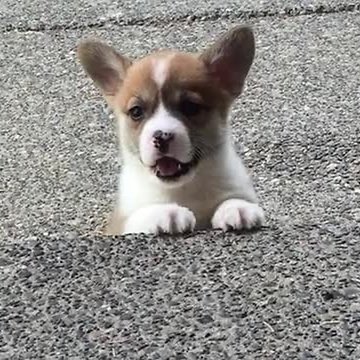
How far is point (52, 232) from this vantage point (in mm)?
3922

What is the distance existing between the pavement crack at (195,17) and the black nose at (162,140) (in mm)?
3043

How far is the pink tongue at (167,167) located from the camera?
11.5 feet

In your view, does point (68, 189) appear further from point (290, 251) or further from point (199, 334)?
point (199, 334)

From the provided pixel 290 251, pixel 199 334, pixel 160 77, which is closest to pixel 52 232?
pixel 160 77

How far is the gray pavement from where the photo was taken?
2533mm

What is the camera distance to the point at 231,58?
382cm

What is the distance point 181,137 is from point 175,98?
17 centimetres

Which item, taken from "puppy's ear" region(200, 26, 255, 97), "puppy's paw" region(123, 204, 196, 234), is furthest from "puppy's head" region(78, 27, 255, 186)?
"puppy's paw" region(123, 204, 196, 234)

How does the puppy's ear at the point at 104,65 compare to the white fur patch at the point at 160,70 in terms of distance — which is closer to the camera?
the white fur patch at the point at 160,70

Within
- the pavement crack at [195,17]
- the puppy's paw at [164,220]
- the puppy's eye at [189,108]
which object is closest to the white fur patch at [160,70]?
the puppy's eye at [189,108]

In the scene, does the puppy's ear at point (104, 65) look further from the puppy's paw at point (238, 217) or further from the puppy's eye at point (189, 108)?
the puppy's paw at point (238, 217)

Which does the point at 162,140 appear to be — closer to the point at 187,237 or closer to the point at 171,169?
the point at 171,169

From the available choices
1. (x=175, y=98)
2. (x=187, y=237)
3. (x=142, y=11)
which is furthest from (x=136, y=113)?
(x=142, y=11)

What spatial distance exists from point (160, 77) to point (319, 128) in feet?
4.31
